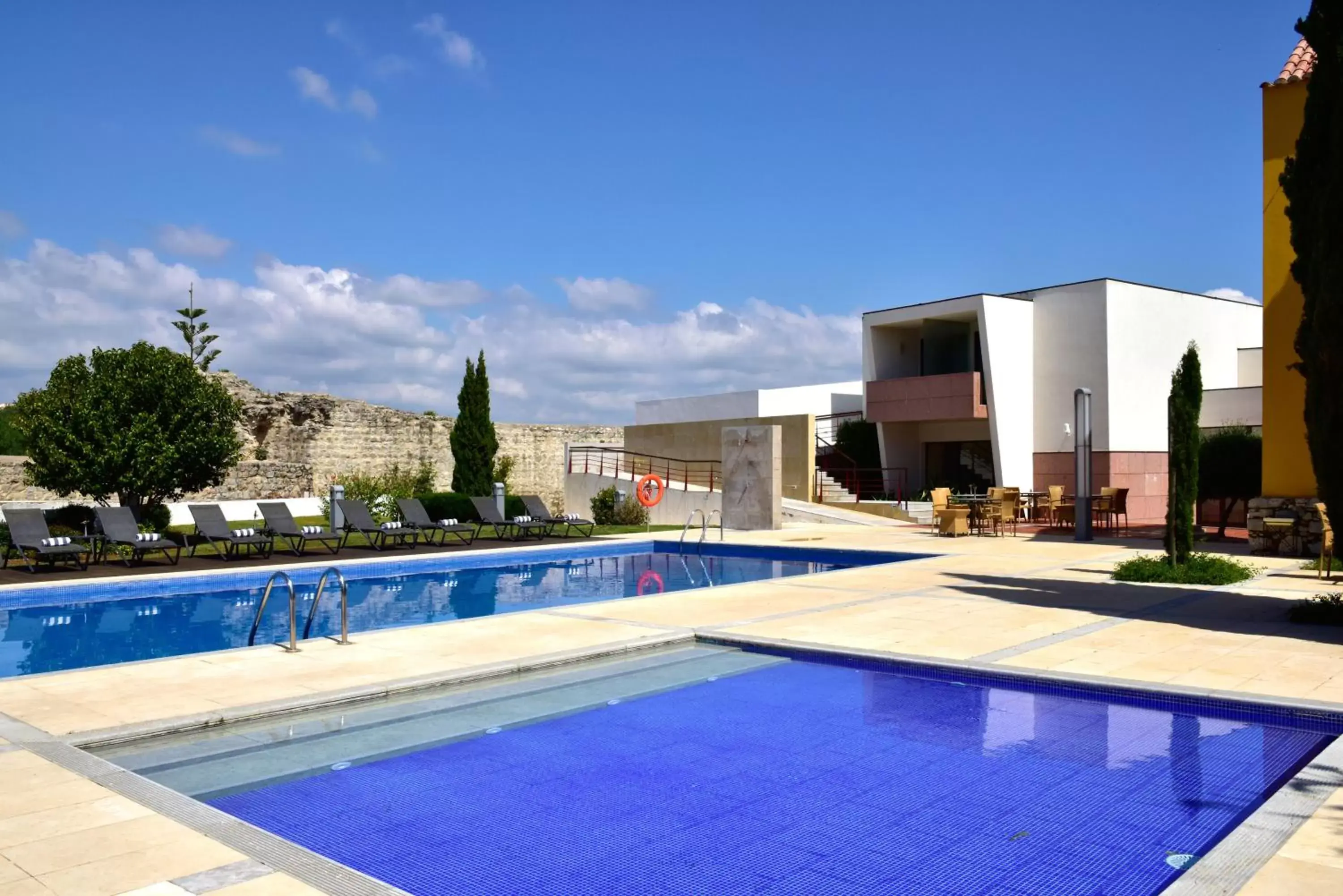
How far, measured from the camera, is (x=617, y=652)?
8.06m

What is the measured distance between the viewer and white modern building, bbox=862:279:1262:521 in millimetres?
23688

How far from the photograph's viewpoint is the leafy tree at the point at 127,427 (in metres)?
16.7

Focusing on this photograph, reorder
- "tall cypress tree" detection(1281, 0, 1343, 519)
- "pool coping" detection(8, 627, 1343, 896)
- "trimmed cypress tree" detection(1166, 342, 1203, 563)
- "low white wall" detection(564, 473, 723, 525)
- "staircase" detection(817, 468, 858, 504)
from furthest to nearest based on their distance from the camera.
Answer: "staircase" detection(817, 468, 858, 504), "low white wall" detection(564, 473, 723, 525), "trimmed cypress tree" detection(1166, 342, 1203, 563), "tall cypress tree" detection(1281, 0, 1343, 519), "pool coping" detection(8, 627, 1343, 896)

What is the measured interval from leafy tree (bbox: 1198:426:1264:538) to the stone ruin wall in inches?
625

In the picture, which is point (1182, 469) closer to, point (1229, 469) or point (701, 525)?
point (1229, 469)

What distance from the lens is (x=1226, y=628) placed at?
874 cm

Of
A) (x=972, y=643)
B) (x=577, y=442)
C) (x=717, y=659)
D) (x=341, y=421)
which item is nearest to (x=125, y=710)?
(x=717, y=659)

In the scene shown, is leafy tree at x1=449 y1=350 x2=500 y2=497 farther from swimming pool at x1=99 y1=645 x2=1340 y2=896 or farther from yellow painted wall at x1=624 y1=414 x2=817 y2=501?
swimming pool at x1=99 y1=645 x2=1340 y2=896

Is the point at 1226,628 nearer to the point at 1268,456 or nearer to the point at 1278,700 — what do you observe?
the point at 1278,700

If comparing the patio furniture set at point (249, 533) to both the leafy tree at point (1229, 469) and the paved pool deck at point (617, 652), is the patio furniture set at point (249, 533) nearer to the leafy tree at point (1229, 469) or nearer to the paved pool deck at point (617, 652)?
the paved pool deck at point (617, 652)

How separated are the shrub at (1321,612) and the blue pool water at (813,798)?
3522 mm

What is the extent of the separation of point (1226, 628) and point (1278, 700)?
Answer: 114 inches

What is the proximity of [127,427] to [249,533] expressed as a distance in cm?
307

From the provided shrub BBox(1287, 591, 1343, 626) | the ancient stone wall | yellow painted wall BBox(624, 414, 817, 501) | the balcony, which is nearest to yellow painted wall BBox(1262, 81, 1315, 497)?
shrub BBox(1287, 591, 1343, 626)
